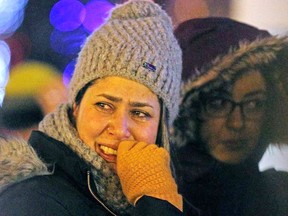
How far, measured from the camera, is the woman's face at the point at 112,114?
4.07 feet

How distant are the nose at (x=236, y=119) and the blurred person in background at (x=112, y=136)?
300 millimetres

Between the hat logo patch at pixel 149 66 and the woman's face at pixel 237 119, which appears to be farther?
the woman's face at pixel 237 119

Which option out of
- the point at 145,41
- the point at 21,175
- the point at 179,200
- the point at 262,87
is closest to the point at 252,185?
the point at 262,87

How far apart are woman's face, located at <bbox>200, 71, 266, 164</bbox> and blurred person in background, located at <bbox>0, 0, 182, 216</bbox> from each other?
0.29 metres

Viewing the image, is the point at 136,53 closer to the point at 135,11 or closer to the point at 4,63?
the point at 135,11

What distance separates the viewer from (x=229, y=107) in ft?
5.31

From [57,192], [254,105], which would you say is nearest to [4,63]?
[57,192]

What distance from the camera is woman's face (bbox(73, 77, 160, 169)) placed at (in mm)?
1241

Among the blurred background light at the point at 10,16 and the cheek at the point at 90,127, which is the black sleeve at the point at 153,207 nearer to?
the cheek at the point at 90,127

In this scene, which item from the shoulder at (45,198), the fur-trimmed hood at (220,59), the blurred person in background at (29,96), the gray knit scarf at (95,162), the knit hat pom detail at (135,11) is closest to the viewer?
the shoulder at (45,198)

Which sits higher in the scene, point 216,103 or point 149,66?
point 149,66

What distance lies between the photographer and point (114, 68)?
1248mm

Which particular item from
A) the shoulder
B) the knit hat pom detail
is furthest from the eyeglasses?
the shoulder

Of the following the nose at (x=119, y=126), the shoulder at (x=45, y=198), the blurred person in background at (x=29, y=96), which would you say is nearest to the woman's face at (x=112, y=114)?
the nose at (x=119, y=126)
